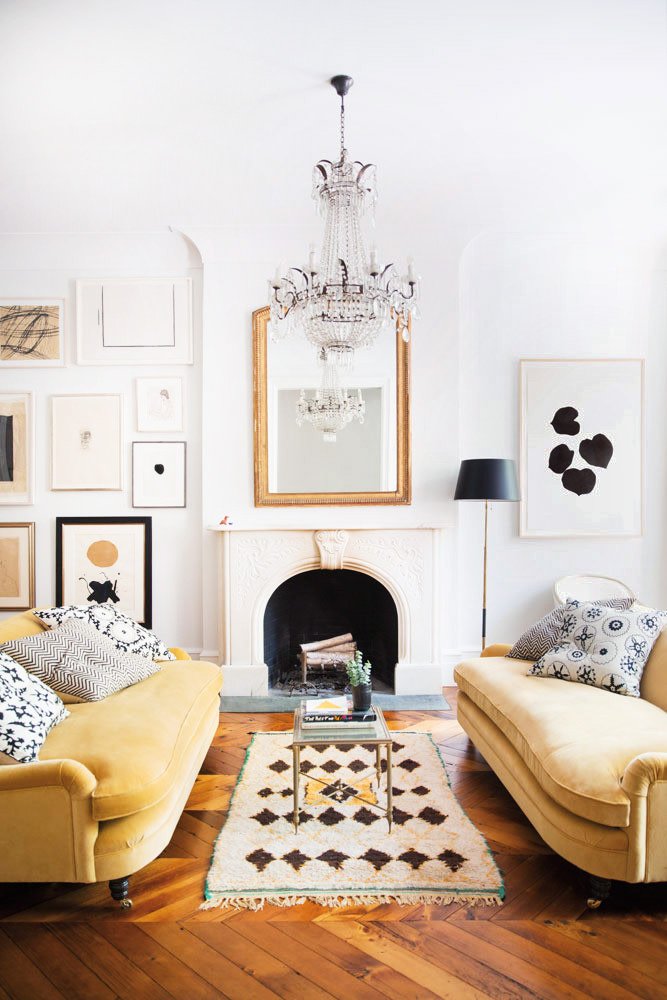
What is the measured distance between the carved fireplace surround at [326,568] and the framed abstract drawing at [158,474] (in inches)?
21.3

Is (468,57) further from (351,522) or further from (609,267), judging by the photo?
(351,522)

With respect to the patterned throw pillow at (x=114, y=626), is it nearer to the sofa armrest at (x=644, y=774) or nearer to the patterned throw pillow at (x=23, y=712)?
the patterned throw pillow at (x=23, y=712)

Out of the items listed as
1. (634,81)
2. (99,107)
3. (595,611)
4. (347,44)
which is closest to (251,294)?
(99,107)

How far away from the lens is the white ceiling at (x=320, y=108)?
2.46 m

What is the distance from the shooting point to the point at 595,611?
2.97m

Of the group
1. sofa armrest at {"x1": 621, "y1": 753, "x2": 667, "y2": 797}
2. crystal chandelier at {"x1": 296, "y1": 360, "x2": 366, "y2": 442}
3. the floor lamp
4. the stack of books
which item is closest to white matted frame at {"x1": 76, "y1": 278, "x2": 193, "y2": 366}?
crystal chandelier at {"x1": 296, "y1": 360, "x2": 366, "y2": 442}

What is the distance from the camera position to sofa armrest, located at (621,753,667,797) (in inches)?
73.5

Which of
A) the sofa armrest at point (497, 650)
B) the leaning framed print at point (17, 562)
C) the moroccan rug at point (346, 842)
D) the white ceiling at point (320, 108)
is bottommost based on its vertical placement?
the moroccan rug at point (346, 842)

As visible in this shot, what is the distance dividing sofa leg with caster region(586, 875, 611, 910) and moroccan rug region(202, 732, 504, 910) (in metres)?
0.28

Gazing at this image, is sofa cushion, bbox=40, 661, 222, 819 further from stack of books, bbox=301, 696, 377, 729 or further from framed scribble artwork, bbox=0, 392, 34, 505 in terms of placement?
framed scribble artwork, bbox=0, 392, 34, 505

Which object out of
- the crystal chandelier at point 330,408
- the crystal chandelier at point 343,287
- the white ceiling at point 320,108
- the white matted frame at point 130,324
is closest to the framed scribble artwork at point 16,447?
the white matted frame at point 130,324

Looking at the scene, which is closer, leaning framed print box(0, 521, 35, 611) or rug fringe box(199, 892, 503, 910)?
rug fringe box(199, 892, 503, 910)

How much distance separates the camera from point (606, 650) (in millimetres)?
2797

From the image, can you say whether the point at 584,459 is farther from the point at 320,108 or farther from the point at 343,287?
the point at 320,108
